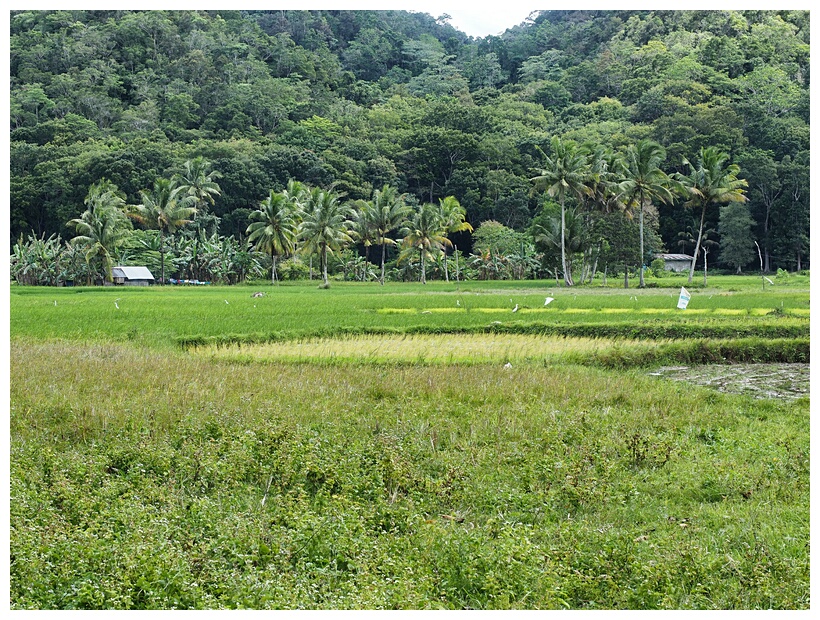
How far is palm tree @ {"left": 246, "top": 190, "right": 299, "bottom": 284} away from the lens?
23984mm

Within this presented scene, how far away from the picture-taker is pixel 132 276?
22.8 meters

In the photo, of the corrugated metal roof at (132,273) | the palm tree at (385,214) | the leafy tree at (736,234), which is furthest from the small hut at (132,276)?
the leafy tree at (736,234)

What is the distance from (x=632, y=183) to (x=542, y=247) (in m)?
3.44

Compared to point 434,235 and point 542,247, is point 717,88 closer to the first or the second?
point 542,247

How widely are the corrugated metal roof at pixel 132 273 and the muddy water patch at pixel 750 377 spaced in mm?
17216

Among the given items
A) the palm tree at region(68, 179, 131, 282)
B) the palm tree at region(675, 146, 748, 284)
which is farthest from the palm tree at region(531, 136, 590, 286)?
the palm tree at region(68, 179, 131, 282)

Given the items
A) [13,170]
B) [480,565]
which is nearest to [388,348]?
[480,565]

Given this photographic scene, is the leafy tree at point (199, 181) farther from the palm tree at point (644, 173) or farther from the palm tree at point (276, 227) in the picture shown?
the palm tree at point (644, 173)

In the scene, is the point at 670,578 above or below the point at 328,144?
below

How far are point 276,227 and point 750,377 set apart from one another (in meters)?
17.5

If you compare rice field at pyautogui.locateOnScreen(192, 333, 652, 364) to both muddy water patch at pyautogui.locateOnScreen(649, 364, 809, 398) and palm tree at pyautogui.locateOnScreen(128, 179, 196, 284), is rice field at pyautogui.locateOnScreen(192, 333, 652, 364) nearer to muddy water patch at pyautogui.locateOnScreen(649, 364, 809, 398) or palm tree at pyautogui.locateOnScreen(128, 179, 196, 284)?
muddy water patch at pyautogui.locateOnScreen(649, 364, 809, 398)

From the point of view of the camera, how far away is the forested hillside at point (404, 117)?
27906 millimetres

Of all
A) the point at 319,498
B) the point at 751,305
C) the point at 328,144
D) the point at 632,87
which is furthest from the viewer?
the point at 632,87

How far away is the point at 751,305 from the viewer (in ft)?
50.7
